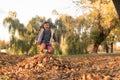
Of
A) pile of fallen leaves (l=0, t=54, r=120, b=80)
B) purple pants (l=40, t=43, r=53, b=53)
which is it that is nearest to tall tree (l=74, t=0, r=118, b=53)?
purple pants (l=40, t=43, r=53, b=53)

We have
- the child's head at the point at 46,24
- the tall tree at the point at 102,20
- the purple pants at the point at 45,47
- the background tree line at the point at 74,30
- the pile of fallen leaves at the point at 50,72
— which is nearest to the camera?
the pile of fallen leaves at the point at 50,72

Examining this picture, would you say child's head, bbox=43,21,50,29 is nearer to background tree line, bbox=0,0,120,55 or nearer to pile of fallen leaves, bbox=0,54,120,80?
pile of fallen leaves, bbox=0,54,120,80

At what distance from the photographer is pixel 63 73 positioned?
31.9ft

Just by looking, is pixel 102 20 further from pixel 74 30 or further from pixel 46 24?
pixel 46 24

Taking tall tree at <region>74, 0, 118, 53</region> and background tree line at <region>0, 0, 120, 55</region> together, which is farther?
tall tree at <region>74, 0, 118, 53</region>

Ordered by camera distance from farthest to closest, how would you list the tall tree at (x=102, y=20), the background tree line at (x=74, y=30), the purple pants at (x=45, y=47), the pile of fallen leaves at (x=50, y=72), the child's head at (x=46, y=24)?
the tall tree at (x=102, y=20)
the background tree line at (x=74, y=30)
the purple pants at (x=45, y=47)
the child's head at (x=46, y=24)
the pile of fallen leaves at (x=50, y=72)

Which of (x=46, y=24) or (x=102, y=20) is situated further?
(x=102, y=20)

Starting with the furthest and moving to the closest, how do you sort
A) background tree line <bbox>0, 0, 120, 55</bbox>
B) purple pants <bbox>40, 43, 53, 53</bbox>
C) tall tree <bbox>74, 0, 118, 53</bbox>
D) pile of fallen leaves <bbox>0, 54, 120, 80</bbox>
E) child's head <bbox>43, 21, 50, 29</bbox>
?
tall tree <bbox>74, 0, 118, 53</bbox> < background tree line <bbox>0, 0, 120, 55</bbox> < purple pants <bbox>40, 43, 53, 53</bbox> < child's head <bbox>43, 21, 50, 29</bbox> < pile of fallen leaves <bbox>0, 54, 120, 80</bbox>

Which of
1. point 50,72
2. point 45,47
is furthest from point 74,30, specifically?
point 50,72

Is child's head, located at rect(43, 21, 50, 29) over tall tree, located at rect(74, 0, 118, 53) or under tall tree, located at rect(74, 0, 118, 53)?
under

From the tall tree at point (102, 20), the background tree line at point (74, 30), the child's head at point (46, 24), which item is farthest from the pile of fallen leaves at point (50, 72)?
the tall tree at point (102, 20)

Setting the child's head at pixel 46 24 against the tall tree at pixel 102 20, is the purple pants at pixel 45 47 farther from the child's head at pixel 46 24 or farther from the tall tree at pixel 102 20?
the tall tree at pixel 102 20

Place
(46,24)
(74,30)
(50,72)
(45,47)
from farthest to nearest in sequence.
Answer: (74,30)
(45,47)
(46,24)
(50,72)

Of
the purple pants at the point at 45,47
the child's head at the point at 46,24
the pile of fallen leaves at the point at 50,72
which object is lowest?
the pile of fallen leaves at the point at 50,72
